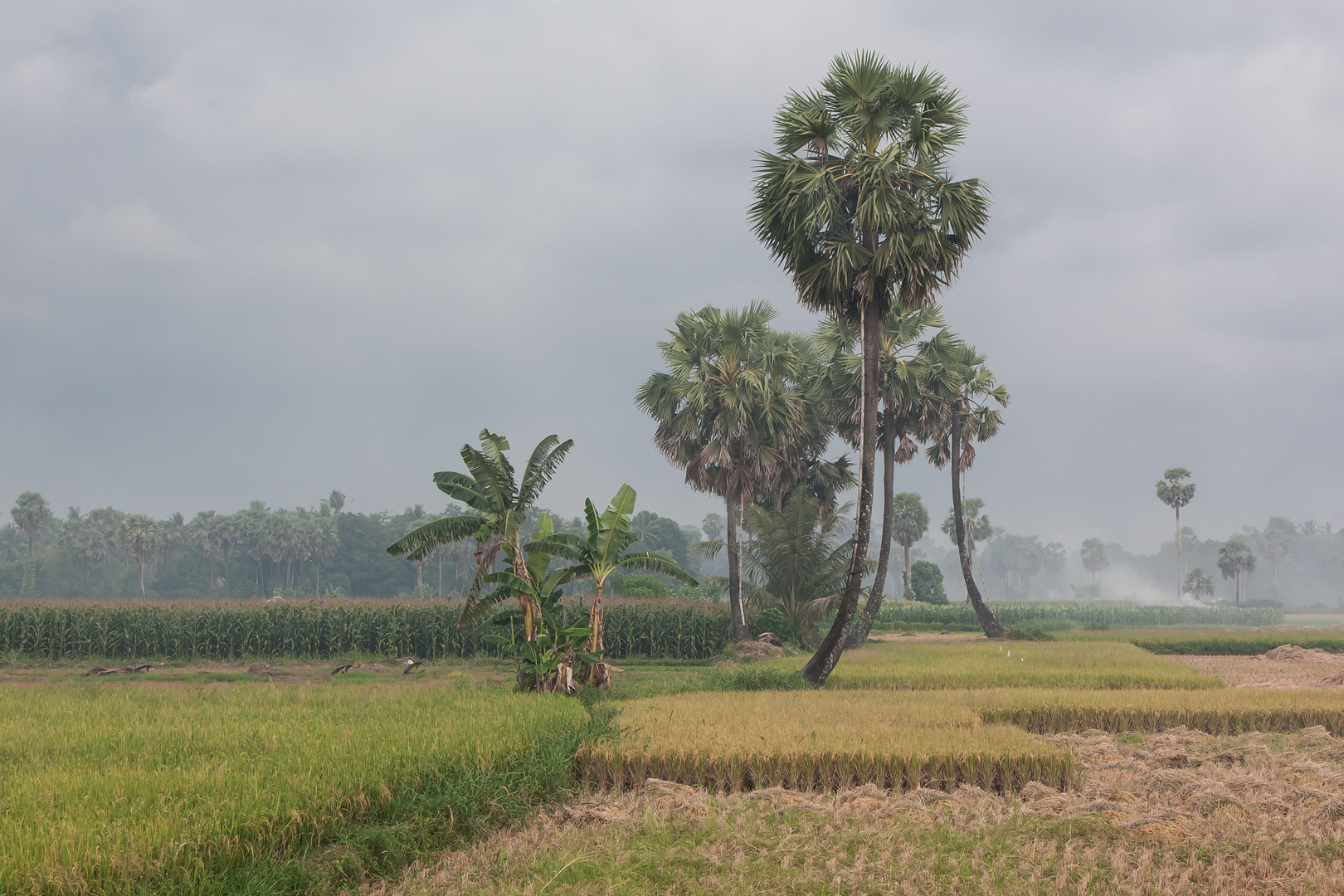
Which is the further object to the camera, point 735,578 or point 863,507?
point 735,578

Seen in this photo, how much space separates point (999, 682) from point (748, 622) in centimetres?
1312

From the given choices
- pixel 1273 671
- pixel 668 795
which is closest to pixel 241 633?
pixel 668 795

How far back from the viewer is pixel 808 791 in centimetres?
976

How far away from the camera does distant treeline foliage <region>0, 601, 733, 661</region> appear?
96.1ft

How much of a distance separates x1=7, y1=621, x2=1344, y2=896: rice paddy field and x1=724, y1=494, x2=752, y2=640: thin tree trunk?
15003 millimetres

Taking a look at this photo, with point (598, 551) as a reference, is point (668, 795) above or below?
below

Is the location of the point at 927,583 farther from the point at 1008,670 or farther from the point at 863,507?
the point at 863,507

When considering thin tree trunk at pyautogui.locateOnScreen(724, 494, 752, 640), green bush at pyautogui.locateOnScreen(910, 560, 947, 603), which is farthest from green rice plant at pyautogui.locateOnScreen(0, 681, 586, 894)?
green bush at pyautogui.locateOnScreen(910, 560, 947, 603)

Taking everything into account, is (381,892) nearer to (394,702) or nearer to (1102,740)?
(394,702)

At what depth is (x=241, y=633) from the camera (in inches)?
1165

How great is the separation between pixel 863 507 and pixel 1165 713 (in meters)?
6.82

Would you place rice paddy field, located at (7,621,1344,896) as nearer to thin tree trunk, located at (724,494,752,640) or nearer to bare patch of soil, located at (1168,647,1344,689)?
bare patch of soil, located at (1168,647,1344,689)

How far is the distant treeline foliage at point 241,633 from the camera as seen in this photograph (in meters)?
29.3

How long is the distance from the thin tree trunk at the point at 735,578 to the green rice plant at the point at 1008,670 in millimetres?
4983
